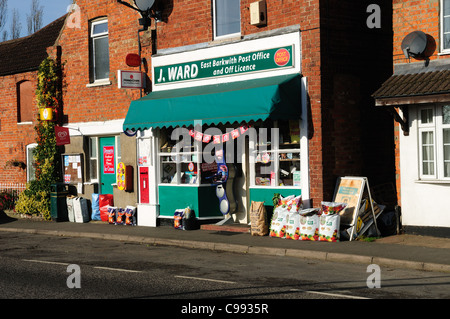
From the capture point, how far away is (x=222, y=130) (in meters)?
17.5

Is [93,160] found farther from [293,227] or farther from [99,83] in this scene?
[293,227]

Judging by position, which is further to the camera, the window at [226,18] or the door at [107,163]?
the door at [107,163]

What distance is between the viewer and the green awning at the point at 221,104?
14883 mm

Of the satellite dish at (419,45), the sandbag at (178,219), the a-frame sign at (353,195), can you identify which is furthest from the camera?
the sandbag at (178,219)

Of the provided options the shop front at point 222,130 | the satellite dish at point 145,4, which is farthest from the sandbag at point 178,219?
the satellite dish at point 145,4

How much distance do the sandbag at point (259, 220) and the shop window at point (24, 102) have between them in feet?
40.1

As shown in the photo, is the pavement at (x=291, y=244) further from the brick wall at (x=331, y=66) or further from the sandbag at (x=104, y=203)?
the brick wall at (x=331, y=66)

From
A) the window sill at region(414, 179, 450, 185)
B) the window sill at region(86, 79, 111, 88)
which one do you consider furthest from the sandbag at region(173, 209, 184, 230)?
the window sill at region(414, 179, 450, 185)

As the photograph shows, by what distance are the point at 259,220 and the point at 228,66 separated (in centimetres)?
408

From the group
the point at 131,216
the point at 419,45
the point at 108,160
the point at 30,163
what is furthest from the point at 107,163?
the point at 419,45

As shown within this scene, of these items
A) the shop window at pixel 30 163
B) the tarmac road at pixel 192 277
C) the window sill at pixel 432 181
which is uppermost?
the shop window at pixel 30 163
